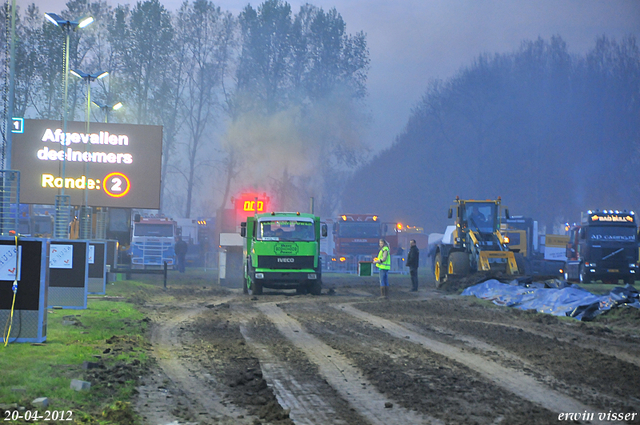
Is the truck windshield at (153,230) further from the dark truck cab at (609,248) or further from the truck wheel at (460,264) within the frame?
the dark truck cab at (609,248)

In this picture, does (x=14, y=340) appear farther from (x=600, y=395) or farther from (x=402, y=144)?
(x=402, y=144)

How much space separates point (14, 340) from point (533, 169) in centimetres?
5732

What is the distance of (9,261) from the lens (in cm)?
1101

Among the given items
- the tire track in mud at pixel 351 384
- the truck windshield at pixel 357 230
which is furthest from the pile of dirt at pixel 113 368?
the truck windshield at pixel 357 230

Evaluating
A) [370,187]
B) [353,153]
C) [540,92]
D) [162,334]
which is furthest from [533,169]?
[162,334]

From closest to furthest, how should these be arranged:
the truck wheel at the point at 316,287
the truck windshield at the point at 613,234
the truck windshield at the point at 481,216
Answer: the truck wheel at the point at 316,287
the truck windshield at the point at 481,216
the truck windshield at the point at 613,234

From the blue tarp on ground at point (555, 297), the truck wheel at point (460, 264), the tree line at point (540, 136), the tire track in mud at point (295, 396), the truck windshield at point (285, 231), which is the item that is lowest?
the tire track in mud at point (295, 396)

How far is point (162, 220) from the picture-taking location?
43.1m

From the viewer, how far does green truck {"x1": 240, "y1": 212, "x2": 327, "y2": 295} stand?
78.0ft

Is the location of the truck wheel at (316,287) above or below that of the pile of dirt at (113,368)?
above

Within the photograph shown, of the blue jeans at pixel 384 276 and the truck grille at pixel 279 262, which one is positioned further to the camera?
the truck grille at pixel 279 262

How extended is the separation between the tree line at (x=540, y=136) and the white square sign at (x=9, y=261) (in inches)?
2212

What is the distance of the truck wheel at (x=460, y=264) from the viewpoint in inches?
1046

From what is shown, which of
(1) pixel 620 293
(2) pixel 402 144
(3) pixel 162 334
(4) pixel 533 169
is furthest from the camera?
(2) pixel 402 144
